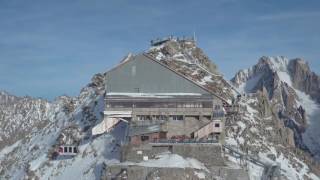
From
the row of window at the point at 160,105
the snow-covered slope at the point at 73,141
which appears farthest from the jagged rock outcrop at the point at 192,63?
the snow-covered slope at the point at 73,141

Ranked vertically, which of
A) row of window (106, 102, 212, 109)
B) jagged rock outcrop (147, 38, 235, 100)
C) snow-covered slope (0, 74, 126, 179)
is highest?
jagged rock outcrop (147, 38, 235, 100)

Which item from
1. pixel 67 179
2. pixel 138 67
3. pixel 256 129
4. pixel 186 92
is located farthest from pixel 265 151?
pixel 67 179

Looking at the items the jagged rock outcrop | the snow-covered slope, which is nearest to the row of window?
the snow-covered slope

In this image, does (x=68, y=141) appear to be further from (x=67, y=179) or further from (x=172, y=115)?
(x=172, y=115)

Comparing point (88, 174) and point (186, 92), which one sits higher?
point (186, 92)

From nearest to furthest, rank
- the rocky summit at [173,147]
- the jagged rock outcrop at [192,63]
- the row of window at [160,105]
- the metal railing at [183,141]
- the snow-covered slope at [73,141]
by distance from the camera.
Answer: the rocky summit at [173,147]
the metal railing at [183,141]
the snow-covered slope at [73,141]
the row of window at [160,105]
the jagged rock outcrop at [192,63]

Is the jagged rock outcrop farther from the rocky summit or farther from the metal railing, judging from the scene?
the metal railing

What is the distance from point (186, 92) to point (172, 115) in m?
5.22

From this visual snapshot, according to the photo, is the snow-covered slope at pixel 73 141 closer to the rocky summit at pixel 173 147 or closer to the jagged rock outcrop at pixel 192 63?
the rocky summit at pixel 173 147

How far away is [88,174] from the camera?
91.0 metres

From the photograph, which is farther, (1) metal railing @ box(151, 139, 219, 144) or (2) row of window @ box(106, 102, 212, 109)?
(2) row of window @ box(106, 102, 212, 109)

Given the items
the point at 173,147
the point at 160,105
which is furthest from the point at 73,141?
the point at 173,147

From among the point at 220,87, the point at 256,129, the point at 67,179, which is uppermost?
the point at 220,87

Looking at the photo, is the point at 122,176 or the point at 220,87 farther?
the point at 220,87
